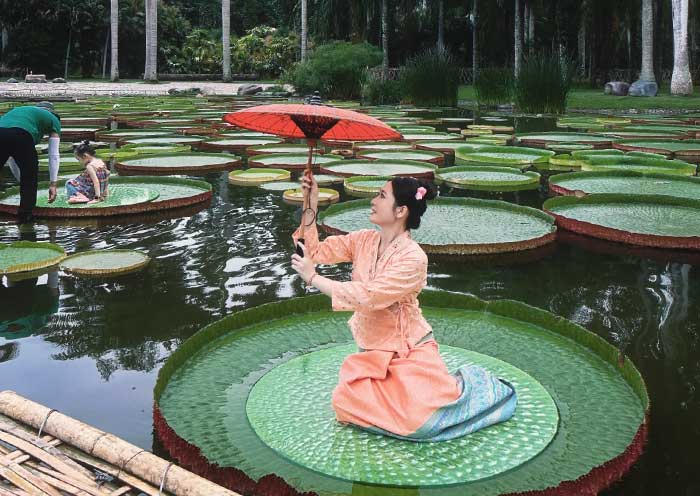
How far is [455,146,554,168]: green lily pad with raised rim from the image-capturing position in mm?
9062

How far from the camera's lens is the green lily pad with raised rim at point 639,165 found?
787cm

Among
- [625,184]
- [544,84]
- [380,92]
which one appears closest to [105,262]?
[625,184]

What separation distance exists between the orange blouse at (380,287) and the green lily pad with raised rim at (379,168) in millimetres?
5246

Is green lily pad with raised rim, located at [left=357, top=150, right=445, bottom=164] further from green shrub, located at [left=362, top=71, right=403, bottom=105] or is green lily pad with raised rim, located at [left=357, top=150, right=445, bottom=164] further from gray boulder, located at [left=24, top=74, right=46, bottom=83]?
gray boulder, located at [left=24, top=74, right=46, bottom=83]

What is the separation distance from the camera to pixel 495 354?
321 centimetres

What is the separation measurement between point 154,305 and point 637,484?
2.75 metres

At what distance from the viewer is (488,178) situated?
797 cm

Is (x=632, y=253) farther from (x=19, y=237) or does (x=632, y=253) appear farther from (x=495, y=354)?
(x=19, y=237)

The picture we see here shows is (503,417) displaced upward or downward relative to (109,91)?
downward

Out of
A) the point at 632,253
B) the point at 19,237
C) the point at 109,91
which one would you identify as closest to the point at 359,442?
the point at 632,253

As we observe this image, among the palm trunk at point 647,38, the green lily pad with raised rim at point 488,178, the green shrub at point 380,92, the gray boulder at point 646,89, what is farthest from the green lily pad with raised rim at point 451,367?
the gray boulder at point 646,89

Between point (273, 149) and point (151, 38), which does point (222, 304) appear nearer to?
point (273, 149)

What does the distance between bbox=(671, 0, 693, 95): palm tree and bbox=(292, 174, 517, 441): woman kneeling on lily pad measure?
1766 cm

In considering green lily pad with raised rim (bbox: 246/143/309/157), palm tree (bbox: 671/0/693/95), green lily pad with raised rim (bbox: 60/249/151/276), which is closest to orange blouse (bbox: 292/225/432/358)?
green lily pad with raised rim (bbox: 60/249/151/276)
